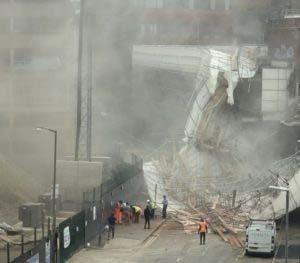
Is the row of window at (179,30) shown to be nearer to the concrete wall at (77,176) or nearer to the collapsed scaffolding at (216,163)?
the collapsed scaffolding at (216,163)

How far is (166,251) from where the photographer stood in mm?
19203

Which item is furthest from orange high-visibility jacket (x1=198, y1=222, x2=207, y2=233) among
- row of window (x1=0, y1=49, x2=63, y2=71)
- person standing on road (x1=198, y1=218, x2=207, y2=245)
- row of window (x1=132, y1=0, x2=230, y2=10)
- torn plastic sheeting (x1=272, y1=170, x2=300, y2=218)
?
row of window (x1=132, y1=0, x2=230, y2=10)

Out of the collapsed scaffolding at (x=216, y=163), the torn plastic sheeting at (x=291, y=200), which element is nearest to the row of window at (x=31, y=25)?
the collapsed scaffolding at (x=216, y=163)

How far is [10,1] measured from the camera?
23.5m

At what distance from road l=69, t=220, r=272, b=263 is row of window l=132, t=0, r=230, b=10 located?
13292 millimetres

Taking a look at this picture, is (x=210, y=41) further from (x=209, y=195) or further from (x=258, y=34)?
(x=209, y=195)

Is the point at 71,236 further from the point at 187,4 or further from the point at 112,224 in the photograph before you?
the point at 187,4

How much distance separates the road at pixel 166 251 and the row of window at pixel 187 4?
43.6ft

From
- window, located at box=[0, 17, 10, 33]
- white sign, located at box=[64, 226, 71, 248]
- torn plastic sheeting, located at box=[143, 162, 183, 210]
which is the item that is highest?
window, located at box=[0, 17, 10, 33]

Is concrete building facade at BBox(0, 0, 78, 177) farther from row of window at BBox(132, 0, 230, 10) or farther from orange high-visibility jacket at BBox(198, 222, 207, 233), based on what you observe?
orange high-visibility jacket at BBox(198, 222, 207, 233)

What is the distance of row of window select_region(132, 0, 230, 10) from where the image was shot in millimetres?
31969

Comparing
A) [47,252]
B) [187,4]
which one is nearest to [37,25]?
[47,252]

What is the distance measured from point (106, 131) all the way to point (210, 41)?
852 centimetres

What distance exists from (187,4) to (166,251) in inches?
778
